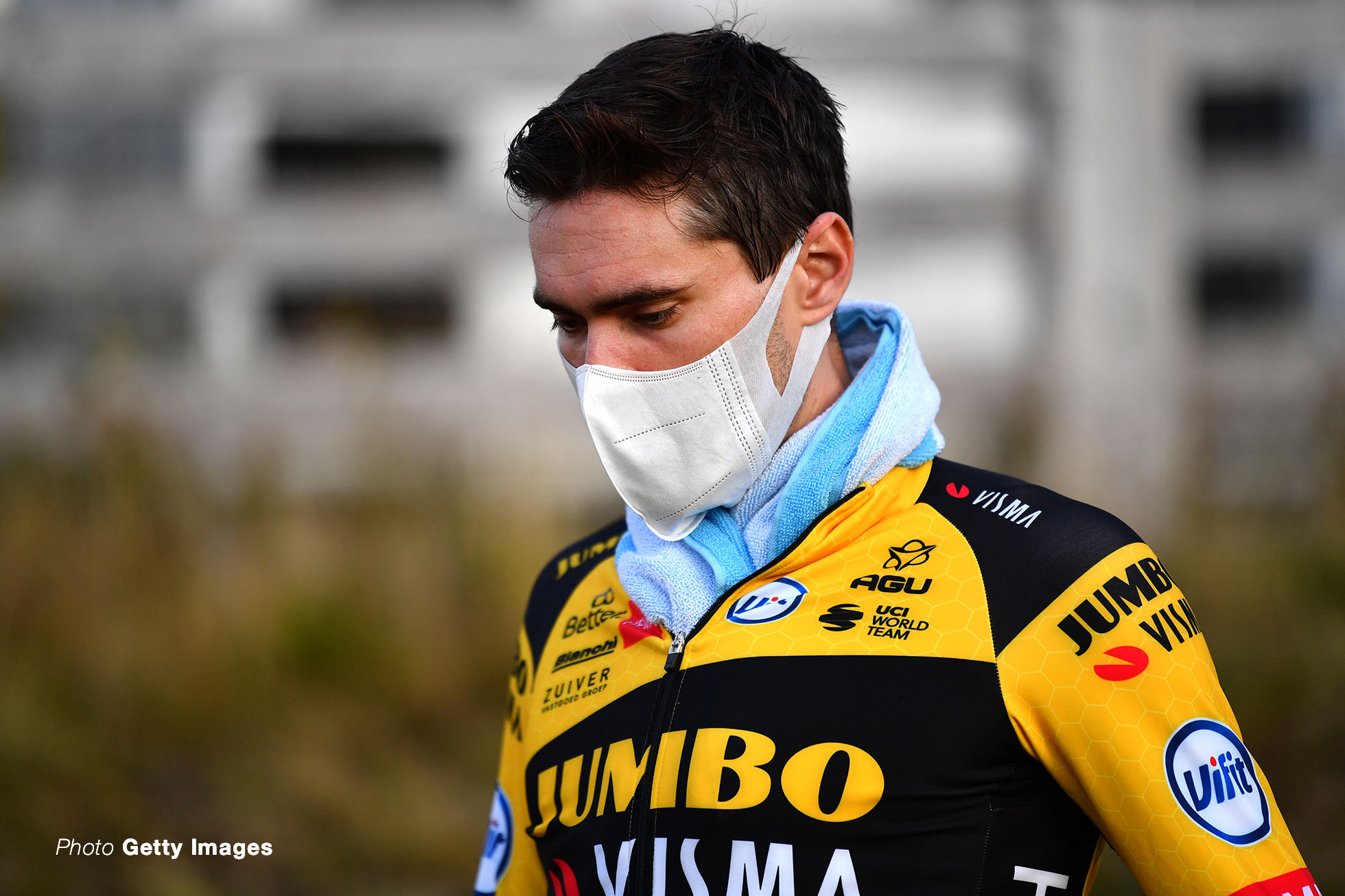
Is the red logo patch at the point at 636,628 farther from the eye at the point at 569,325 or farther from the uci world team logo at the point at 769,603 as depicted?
the eye at the point at 569,325

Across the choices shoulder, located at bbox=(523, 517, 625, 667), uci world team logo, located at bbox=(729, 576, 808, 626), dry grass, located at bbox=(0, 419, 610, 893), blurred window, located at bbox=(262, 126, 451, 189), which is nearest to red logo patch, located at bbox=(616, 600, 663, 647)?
uci world team logo, located at bbox=(729, 576, 808, 626)

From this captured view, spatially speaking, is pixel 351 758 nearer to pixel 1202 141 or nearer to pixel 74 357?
pixel 74 357

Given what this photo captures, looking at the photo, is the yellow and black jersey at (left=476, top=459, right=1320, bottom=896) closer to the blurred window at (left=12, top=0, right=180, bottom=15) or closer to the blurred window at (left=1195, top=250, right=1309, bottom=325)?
the blurred window at (left=12, top=0, right=180, bottom=15)

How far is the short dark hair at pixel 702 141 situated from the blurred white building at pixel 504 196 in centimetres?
669

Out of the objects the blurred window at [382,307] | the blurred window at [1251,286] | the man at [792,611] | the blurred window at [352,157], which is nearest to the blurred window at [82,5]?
the blurred window at [352,157]

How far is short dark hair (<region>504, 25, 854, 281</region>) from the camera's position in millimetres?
1537

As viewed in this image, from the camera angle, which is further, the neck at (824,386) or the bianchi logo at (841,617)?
the neck at (824,386)

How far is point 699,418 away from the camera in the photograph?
5.31ft

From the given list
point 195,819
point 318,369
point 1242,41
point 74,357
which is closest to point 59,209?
point 318,369

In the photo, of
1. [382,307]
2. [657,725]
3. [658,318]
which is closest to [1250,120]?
[382,307]

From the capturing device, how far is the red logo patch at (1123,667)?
132 centimetres

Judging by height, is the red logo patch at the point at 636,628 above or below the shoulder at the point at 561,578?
below

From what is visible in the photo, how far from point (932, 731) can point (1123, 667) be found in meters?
0.26

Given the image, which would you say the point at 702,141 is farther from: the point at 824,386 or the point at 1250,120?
the point at 1250,120
